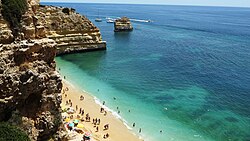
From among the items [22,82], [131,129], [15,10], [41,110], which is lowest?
[131,129]

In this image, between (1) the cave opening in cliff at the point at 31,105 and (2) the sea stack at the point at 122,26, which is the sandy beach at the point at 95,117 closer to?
(1) the cave opening in cliff at the point at 31,105

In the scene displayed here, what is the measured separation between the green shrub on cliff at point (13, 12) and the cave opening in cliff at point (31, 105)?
5435 mm

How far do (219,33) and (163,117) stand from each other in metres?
98.0

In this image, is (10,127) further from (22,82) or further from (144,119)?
(144,119)

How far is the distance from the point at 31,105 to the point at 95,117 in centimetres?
1721

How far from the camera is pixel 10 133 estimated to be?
63.8 ft

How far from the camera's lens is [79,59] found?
6962 centimetres

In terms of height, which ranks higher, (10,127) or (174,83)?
(10,127)

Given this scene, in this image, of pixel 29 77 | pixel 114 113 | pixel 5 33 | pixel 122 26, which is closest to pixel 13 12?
pixel 5 33

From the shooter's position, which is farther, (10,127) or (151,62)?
(151,62)

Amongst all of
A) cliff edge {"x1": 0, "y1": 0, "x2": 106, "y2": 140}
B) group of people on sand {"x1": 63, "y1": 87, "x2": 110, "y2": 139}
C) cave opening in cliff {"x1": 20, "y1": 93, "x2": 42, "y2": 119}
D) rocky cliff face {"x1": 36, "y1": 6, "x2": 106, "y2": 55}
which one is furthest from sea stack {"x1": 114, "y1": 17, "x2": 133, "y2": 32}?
cave opening in cliff {"x1": 20, "y1": 93, "x2": 42, "y2": 119}

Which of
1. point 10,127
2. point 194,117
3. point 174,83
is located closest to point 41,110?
point 10,127

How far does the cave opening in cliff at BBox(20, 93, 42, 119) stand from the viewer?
22.2 meters

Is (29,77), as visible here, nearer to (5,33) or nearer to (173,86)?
(5,33)
